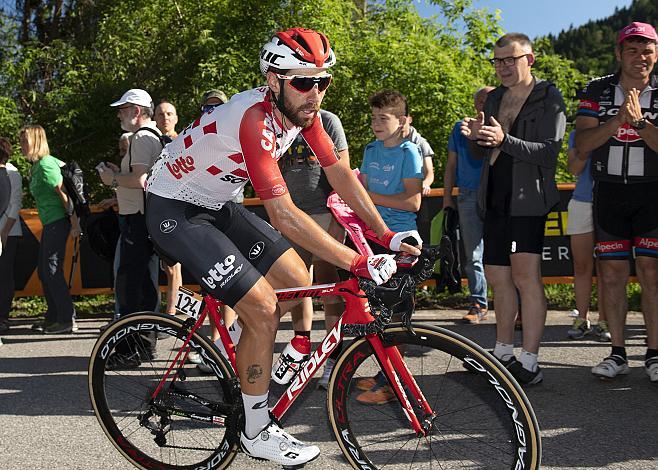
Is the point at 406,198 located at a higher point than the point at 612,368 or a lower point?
higher

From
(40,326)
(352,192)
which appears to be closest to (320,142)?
(352,192)

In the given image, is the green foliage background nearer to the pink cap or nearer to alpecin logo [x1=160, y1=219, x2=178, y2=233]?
the pink cap

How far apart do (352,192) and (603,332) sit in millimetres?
4018

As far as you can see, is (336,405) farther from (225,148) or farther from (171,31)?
(171,31)

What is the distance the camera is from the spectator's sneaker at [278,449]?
364 cm

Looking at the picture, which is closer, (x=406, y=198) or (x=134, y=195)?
(x=406, y=198)

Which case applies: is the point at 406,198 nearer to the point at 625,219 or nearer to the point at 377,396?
the point at 625,219

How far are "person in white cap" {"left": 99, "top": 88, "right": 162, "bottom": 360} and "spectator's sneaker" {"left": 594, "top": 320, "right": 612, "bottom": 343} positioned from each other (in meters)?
3.99

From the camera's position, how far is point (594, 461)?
13.3 ft

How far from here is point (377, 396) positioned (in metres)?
3.85

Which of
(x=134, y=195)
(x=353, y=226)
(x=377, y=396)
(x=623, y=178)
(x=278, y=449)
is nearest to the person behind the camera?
(x=278, y=449)

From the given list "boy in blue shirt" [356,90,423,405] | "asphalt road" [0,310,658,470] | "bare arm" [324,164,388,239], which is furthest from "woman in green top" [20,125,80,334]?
"bare arm" [324,164,388,239]

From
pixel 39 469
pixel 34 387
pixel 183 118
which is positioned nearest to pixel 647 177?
pixel 39 469

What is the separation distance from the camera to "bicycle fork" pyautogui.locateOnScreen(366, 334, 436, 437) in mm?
3465
